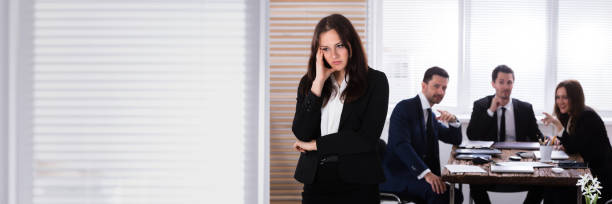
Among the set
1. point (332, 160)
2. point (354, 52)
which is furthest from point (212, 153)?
point (354, 52)

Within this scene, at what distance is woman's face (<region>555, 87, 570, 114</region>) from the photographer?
13.5 feet

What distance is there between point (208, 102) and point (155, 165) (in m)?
0.23

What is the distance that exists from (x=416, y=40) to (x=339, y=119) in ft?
12.7

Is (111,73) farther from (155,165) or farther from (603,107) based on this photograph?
(603,107)

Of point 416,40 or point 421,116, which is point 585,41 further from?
point 421,116

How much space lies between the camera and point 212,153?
1.53 m

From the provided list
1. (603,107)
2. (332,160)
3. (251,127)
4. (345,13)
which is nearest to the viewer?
(251,127)

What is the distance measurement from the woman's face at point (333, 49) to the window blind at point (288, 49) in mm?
1805

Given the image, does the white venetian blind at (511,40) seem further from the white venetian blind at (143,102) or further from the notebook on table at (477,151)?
the white venetian blind at (143,102)

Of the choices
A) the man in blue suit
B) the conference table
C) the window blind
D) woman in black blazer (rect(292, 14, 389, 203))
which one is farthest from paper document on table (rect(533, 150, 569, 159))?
woman in black blazer (rect(292, 14, 389, 203))

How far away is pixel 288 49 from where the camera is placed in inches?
163

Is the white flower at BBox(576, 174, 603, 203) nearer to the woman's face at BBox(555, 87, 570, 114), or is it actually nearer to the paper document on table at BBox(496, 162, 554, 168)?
the paper document on table at BBox(496, 162, 554, 168)

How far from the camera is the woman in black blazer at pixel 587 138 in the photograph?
381cm

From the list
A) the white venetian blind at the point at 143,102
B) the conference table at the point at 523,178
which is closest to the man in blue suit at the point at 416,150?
the conference table at the point at 523,178
